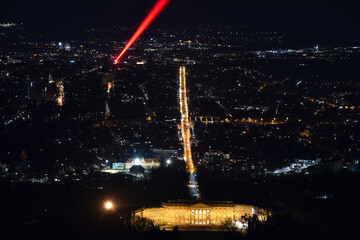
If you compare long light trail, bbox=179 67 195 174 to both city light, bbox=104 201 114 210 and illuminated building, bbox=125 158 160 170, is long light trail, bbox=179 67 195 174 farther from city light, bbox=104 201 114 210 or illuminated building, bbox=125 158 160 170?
city light, bbox=104 201 114 210

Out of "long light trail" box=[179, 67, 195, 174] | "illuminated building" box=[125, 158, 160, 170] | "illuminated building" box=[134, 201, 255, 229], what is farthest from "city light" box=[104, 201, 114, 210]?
"illuminated building" box=[125, 158, 160, 170]

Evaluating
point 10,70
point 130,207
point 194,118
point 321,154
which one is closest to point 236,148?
point 321,154

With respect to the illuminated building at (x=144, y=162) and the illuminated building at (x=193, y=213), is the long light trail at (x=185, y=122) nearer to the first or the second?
the illuminated building at (x=144, y=162)

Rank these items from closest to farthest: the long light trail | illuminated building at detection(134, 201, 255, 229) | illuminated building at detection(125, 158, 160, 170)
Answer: illuminated building at detection(134, 201, 255, 229) → illuminated building at detection(125, 158, 160, 170) → the long light trail

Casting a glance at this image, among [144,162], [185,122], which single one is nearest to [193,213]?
[144,162]

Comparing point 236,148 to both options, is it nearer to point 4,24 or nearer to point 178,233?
point 178,233

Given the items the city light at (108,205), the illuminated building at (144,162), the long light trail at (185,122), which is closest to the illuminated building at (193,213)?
the city light at (108,205)
